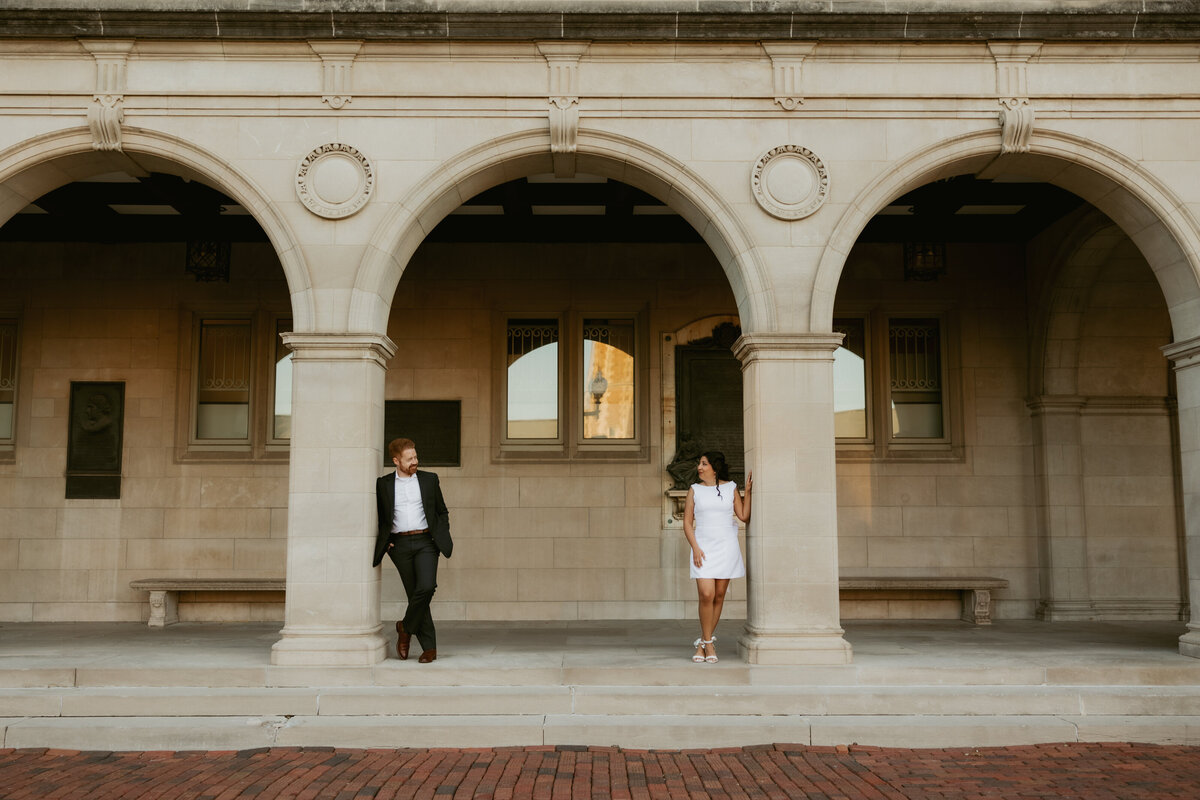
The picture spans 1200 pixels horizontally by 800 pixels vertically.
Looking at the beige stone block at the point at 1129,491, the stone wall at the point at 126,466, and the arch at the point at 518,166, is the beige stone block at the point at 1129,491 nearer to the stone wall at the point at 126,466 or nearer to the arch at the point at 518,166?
the arch at the point at 518,166

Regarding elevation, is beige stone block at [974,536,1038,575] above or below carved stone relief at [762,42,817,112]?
below

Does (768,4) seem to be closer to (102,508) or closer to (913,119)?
(913,119)

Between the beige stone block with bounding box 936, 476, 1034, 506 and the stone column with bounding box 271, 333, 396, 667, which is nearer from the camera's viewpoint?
the stone column with bounding box 271, 333, 396, 667

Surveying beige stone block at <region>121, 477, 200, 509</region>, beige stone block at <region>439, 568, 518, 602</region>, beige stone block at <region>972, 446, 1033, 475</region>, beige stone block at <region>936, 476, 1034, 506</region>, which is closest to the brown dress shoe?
beige stone block at <region>439, 568, 518, 602</region>

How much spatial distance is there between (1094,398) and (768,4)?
22.7 feet

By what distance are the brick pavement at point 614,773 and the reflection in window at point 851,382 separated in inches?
234

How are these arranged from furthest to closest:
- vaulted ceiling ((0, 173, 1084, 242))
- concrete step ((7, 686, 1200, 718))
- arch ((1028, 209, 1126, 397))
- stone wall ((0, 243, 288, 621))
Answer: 1. stone wall ((0, 243, 288, 621))
2. arch ((1028, 209, 1126, 397))
3. vaulted ceiling ((0, 173, 1084, 242))
4. concrete step ((7, 686, 1200, 718))

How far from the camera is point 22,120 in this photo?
9242mm

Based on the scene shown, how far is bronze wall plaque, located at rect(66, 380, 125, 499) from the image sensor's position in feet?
41.4

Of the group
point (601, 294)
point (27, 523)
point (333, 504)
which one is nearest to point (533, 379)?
point (601, 294)

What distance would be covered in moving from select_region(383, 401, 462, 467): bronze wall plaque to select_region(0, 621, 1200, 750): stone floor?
399 centimetres

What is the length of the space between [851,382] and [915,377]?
2.75 ft

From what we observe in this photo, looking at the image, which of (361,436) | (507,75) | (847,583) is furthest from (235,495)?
(847,583)

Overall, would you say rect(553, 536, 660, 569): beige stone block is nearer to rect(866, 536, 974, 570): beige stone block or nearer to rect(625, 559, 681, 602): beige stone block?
rect(625, 559, 681, 602): beige stone block
